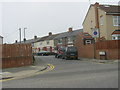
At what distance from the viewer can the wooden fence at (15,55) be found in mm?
18030

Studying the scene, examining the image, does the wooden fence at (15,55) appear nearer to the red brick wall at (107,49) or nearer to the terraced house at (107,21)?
the red brick wall at (107,49)

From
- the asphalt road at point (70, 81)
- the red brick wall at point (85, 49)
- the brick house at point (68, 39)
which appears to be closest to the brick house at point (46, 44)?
the brick house at point (68, 39)

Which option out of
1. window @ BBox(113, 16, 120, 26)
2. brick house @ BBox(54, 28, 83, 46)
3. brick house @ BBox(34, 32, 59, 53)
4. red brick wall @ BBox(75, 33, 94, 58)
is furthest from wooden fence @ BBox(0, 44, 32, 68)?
brick house @ BBox(34, 32, 59, 53)

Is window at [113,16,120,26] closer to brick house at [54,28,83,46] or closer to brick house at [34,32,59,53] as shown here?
brick house at [54,28,83,46]

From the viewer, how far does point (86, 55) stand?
3012cm

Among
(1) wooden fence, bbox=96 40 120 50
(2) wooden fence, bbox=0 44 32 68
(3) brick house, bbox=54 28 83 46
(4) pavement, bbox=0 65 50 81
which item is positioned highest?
(3) brick house, bbox=54 28 83 46

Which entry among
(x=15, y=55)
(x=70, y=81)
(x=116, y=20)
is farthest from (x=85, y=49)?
(x=70, y=81)

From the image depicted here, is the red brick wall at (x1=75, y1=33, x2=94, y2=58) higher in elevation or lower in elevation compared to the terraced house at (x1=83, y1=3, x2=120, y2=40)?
lower

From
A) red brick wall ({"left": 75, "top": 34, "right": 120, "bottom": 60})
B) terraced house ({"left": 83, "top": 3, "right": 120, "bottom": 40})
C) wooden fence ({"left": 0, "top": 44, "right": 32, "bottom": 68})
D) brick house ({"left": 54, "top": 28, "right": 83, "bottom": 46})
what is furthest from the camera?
brick house ({"left": 54, "top": 28, "right": 83, "bottom": 46})

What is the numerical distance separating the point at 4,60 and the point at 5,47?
1.20 metres

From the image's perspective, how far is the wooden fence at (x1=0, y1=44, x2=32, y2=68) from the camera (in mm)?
18030

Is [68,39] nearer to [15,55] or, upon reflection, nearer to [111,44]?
[111,44]

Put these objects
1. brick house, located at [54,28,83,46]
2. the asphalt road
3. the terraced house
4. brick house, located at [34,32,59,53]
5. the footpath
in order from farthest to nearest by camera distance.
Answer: brick house, located at [34,32,59,53], brick house, located at [54,28,83,46], the terraced house, the footpath, the asphalt road

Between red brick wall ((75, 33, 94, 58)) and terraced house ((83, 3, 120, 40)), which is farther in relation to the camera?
terraced house ((83, 3, 120, 40))
